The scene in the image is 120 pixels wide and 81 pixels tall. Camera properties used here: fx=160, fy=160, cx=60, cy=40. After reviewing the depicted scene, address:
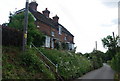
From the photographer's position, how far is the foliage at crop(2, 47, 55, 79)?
963 cm

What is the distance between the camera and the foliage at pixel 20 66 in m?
9.63

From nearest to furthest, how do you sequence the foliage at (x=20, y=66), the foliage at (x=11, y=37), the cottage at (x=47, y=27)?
the foliage at (x=20, y=66)
the foliage at (x=11, y=37)
the cottage at (x=47, y=27)

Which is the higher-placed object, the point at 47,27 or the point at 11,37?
the point at 47,27

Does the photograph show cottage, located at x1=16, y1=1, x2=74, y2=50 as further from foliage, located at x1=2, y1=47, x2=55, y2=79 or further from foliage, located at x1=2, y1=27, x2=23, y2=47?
foliage, located at x1=2, y1=47, x2=55, y2=79

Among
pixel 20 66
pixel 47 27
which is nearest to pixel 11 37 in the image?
pixel 20 66

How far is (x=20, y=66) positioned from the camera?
11.2m

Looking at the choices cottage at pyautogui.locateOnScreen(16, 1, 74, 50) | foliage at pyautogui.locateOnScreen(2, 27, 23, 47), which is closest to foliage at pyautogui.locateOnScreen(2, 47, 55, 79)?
foliage at pyautogui.locateOnScreen(2, 27, 23, 47)

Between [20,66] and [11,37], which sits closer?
[20,66]

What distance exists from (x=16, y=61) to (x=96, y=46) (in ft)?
141

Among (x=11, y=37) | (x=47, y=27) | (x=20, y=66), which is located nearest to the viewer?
(x=20, y=66)

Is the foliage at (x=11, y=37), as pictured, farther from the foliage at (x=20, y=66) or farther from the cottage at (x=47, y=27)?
the cottage at (x=47, y=27)

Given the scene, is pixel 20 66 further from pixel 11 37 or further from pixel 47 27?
pixel 47 27

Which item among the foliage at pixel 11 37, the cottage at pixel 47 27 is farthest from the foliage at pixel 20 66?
the cottage at pixel 47 27

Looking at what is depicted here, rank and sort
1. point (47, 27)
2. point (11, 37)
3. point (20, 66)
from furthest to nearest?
point (47, 27), point (11, 37), point (20, 66)
